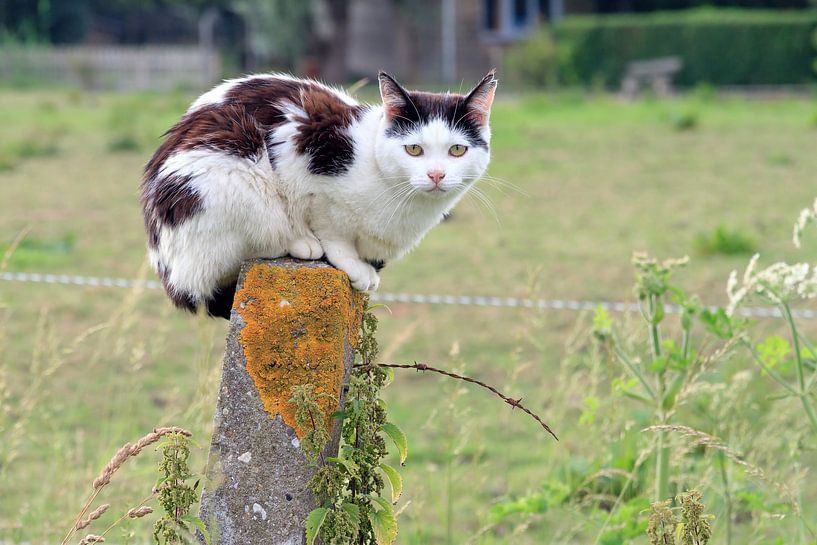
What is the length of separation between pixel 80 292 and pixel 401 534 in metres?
3.96

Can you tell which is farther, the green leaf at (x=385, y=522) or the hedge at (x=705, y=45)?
the hedge at (x=705, y=45)

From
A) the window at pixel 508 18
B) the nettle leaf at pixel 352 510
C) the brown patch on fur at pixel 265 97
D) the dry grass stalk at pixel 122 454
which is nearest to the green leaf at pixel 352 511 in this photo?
the nettle leaf at pixel 352 510

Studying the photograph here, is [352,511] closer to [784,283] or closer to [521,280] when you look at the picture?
[784,283]

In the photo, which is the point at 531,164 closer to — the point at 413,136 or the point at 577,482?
the point at 577,482

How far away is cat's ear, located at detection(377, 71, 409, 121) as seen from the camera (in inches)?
121

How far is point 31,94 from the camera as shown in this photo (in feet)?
74.6

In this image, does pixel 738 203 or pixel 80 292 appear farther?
pixel 738 203

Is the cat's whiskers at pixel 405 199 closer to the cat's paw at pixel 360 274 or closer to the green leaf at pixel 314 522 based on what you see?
the cat's paw at pixel 360 274

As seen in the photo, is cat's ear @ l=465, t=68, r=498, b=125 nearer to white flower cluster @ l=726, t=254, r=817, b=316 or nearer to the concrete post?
white flower cluster @ l=726, t=254, r=817, b=316

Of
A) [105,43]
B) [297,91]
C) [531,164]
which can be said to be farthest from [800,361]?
[105,43]

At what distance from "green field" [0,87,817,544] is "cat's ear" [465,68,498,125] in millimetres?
240

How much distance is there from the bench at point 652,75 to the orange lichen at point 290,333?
20396mm

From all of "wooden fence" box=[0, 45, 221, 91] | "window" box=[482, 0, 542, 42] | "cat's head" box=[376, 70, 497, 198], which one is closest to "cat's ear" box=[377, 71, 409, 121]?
"cat's head" box=[376, 70, 497, 198]

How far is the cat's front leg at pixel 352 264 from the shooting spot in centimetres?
279
